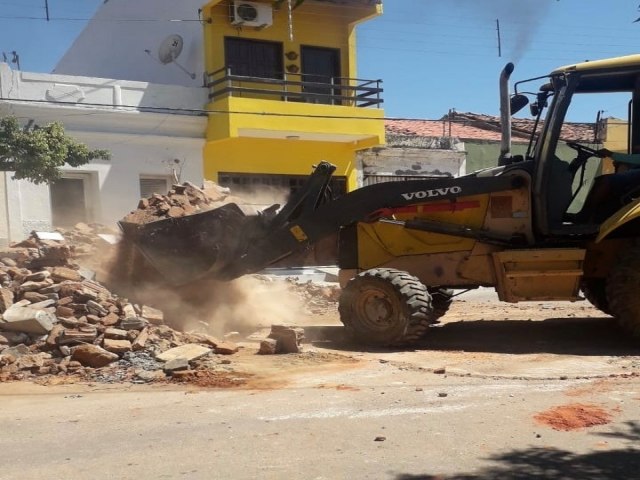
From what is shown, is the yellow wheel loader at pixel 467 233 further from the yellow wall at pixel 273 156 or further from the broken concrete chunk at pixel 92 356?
the yellow wall at pixel 273 156

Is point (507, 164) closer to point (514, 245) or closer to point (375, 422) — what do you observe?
point (514, 245)

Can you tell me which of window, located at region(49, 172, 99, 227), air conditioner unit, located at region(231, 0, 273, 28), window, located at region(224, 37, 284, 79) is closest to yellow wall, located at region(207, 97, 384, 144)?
window, located at region(224, 37, 284, 79)

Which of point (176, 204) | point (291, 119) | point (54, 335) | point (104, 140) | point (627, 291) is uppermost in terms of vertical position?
point (291, 119)

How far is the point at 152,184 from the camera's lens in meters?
19.1

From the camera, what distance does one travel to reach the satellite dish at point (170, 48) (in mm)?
20895

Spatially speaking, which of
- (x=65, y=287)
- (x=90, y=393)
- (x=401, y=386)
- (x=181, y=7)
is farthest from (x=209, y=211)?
(x=181, y=7)

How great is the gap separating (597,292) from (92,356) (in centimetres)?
615

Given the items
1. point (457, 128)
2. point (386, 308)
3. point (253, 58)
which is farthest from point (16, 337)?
point (457, 128)

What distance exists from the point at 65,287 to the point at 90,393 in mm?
2507

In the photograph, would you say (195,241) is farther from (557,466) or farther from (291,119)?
(291,119)

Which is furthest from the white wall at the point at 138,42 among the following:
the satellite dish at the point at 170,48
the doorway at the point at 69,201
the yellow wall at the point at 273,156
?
the doorway at the point at 69,201

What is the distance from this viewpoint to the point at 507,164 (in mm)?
9414

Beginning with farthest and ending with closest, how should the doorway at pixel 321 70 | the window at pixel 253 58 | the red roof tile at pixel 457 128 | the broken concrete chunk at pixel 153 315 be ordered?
1. the red roof tile at pixel 457 128
2. the doorway at pixel 321 70
3. the window at pixel 253 58
4. the broken concrete chunk at pixel 153 315

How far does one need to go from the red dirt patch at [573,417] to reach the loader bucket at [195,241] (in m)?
5.03
